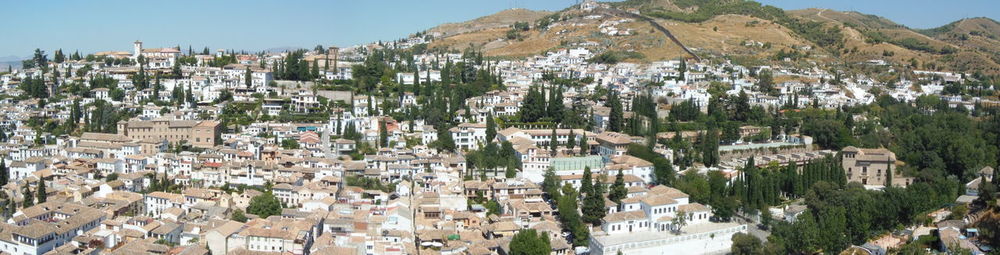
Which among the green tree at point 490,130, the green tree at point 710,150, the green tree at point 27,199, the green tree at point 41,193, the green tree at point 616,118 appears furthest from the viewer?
the green tree at point 616,118

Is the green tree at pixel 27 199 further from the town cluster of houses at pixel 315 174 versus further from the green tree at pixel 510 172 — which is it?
the green tree at pixel 510 172

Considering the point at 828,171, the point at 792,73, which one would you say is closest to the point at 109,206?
the point at 828,171

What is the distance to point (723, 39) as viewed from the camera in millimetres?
55031

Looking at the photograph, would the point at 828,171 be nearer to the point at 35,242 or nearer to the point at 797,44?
the point at 35,242

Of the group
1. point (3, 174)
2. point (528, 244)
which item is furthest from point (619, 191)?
point (3, 174)

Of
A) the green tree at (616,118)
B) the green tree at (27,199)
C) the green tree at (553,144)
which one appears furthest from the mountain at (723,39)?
the green tree at (27,199)

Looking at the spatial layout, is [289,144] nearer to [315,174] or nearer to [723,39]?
[315,174]

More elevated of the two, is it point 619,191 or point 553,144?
point 553,144

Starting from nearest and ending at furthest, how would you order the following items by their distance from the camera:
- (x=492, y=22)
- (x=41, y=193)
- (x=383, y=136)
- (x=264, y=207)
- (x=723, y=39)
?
(x=264, y=207), (x=41, y=193), (x=383, y=136), (x=723, y=39), (x=492, y=22)

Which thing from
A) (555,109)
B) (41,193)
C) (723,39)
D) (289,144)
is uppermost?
(723,39)

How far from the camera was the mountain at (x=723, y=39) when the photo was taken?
2042 inches

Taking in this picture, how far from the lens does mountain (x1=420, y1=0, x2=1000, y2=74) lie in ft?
170

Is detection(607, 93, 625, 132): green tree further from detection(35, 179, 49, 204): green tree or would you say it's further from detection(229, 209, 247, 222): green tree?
detection(35, 179, 49, 204): green tree

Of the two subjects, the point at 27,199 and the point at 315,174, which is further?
the point at 315,174
